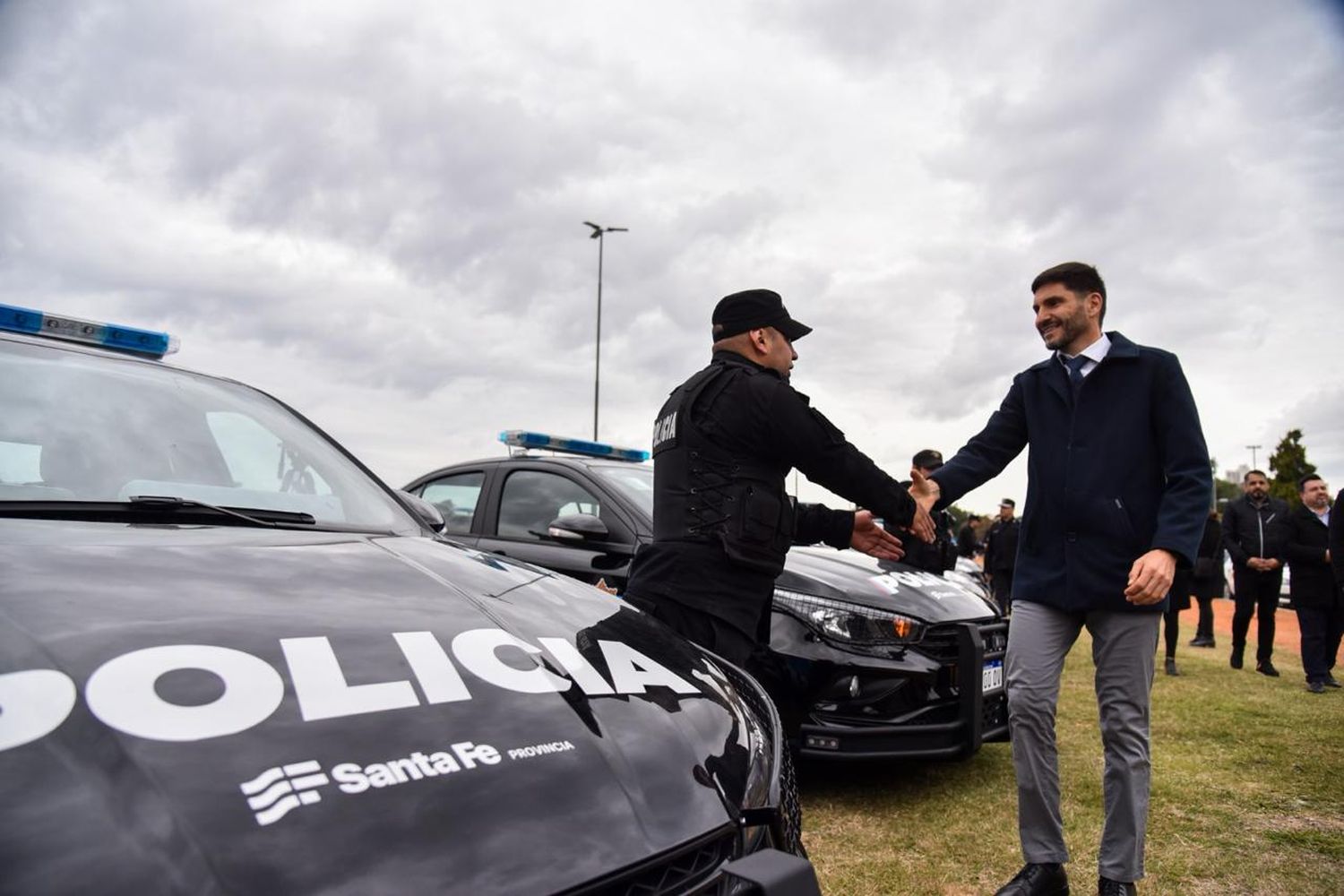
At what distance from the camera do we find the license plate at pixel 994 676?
155 inches

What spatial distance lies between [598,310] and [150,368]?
1882 cm

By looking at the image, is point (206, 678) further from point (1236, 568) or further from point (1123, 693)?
point (1236, 568)

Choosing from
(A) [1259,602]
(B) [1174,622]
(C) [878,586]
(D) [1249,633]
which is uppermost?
(C) [878,586]

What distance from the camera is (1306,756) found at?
467 centimetres

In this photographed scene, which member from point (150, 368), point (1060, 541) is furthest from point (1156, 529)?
point (150, 368)

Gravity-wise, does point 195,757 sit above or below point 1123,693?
above

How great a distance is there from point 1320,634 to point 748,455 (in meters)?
6.73

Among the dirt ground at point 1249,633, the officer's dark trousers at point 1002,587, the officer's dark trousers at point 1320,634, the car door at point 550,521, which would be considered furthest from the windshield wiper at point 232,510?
the officer's dark trousers at point 1002,587

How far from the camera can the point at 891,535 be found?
10.7ft

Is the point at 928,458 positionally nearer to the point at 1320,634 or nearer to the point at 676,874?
the point at 1320,634

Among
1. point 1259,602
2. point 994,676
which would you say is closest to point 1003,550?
point 1259,602

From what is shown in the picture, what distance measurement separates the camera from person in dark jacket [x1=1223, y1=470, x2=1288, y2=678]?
25.3ft

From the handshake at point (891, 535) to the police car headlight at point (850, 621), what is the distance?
1.18ft

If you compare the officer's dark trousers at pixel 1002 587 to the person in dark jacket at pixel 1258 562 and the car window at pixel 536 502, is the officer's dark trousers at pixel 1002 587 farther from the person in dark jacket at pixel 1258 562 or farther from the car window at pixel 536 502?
the car window at pixel 536 502
